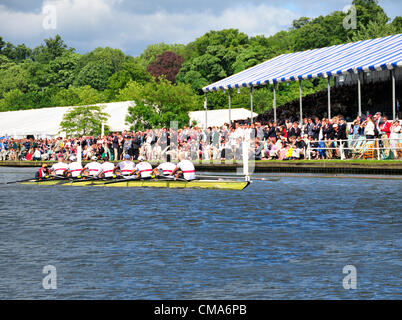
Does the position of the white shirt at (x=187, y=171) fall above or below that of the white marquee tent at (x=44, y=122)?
below

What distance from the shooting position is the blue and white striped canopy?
118 ft

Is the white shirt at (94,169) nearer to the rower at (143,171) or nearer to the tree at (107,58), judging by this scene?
the rower at (143,171)

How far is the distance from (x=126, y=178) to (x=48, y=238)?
1352cm

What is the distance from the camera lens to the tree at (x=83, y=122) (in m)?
62.1

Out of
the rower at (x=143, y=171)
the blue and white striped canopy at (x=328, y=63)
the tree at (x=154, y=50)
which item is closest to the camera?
the rower at (x=143, y=171)

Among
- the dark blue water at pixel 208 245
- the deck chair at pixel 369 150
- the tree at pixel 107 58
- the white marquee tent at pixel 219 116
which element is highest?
the tree at pixel 107 58

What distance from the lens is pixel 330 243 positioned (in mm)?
15781

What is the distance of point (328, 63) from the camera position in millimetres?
40094

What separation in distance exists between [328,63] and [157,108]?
24.7m

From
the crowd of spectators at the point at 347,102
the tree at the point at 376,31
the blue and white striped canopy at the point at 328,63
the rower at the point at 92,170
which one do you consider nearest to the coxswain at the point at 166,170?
the rower at the point at 92,170

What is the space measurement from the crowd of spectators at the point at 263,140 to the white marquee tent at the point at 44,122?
57.0 ft

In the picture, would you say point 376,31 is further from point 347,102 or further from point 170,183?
point 170,183

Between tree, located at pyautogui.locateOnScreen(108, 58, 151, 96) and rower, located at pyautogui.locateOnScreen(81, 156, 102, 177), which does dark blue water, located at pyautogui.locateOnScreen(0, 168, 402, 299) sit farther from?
tree, located at pyautogui.locateOnScreen(108, 58, 151, 96)
